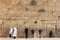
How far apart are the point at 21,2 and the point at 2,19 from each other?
0.83m

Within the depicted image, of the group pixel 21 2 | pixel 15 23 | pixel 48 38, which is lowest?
pixel 48 38

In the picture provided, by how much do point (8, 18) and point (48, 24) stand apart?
4.28ft

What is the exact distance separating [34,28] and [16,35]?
63 cm

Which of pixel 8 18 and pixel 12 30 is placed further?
pixel 8 18

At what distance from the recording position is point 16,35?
750 centimetres

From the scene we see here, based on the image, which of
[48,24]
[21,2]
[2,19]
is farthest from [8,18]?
[48,24]

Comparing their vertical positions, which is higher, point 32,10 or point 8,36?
point 32,10

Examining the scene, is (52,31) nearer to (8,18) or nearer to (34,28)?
(34,28)

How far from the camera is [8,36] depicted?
7.52 m

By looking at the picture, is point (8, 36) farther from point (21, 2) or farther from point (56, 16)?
point (56, 16)

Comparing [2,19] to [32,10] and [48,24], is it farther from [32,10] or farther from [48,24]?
[48,24]

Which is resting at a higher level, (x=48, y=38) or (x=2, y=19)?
(x=2, y=19)

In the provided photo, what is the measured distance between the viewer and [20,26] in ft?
25.1

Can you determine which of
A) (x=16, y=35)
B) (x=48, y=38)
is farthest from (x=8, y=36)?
(x=48, y=38)
